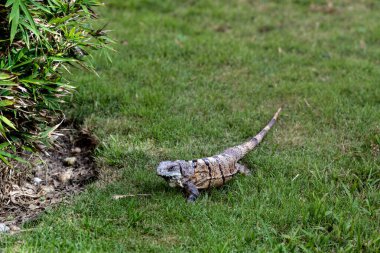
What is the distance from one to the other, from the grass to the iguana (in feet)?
0.33

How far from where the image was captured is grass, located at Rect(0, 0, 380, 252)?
4449 mm

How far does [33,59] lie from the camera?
4.59m

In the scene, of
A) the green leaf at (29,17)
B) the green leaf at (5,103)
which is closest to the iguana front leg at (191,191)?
the green leaf at (5,103)

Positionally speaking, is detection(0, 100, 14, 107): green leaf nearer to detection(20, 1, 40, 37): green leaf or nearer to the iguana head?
detection(20, 1, 40, 37): green leaf

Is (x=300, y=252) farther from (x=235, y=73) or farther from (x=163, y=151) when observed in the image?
(x=235, y=73)

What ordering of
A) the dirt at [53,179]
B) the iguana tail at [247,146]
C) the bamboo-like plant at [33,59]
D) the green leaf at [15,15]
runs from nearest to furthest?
the green leaf at [15,15], the bamboo-like plant at [33,59], the dirt at [53,179], the iguana tail at [247,146]

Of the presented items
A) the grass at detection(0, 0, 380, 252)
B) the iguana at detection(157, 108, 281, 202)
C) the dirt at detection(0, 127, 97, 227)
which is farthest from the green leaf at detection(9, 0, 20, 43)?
the iguana at detection(157, 108, 281, 202)

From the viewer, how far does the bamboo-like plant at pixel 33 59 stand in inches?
172

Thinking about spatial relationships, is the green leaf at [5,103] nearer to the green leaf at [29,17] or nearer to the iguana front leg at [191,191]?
the green leaf at [29,17]

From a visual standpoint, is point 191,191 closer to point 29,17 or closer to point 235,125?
point 235,125

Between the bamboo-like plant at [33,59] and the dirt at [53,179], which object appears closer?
the bamboo-like plant at [33,59]

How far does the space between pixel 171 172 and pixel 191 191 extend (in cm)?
25

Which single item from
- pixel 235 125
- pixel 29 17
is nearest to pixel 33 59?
pixel 29 17

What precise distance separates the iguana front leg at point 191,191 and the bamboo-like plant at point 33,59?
4.35ft
